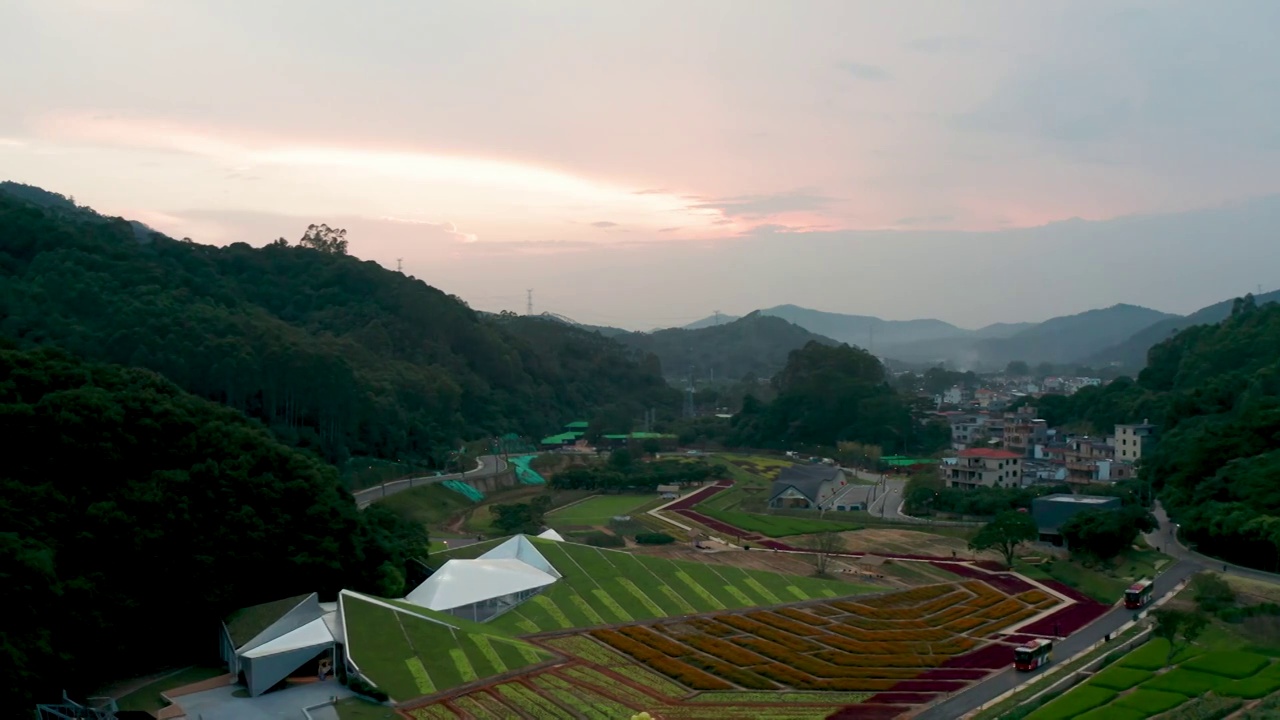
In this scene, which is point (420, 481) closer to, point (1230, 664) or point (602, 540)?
point (602, 540)

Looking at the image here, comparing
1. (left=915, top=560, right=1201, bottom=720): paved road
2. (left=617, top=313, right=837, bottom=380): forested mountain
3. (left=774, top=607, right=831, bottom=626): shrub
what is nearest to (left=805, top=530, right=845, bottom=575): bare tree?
(left=774, top=607, right=831, bottom=626): shrub

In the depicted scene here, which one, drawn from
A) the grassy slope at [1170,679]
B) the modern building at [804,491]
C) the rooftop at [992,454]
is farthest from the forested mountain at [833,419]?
the grassy slope at [1170,679]

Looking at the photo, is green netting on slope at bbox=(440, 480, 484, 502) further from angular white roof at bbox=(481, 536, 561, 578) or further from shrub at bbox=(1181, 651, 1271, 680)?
shrub at bbox=(1181, 651, 1271, 680)

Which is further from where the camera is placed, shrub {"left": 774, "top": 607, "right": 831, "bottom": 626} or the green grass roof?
shrub {"left": 774, "top": 607, "right": 831, "bottom": 626}

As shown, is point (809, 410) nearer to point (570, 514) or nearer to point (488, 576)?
point (570, 514)

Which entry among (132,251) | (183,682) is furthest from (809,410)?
(183,682)

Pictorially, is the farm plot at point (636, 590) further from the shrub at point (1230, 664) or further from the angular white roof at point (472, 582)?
the shrub at point (1230, 664)
